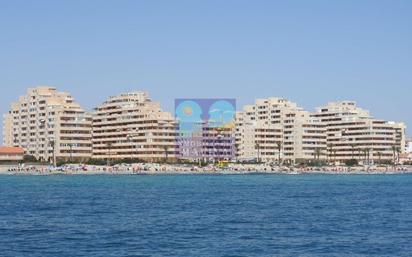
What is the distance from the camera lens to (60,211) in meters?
67.9

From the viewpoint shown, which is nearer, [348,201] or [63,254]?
[63,254]

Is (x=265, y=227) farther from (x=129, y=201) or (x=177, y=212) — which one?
(x=129, y=201)

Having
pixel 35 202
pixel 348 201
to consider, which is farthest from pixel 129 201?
pixel 348 201

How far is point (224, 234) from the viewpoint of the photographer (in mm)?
50500

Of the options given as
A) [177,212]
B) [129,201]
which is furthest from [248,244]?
[129,201]

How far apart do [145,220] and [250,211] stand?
12646 millimetres

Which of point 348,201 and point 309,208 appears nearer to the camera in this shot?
point 309,208

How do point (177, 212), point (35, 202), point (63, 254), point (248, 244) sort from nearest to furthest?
point (63, 254) < point (248, 244) < point (177, 212) < point (35, 202)

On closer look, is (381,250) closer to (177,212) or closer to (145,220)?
(145,220)

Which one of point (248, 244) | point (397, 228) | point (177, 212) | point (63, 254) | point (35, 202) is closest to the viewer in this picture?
point (63, 254)

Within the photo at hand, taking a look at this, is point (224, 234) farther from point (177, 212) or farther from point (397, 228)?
point (177, 212)

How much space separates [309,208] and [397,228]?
18828mm

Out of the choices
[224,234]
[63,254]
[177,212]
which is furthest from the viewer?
[177,212]

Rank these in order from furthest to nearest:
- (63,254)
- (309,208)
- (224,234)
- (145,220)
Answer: (309,208) → (145,220) → (224,234) → (63,254)
